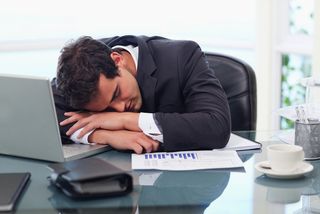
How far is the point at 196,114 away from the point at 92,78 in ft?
1.09

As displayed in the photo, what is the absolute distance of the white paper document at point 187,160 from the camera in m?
1.41

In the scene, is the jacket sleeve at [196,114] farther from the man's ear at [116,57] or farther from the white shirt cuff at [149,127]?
the man's ear at [116,57]

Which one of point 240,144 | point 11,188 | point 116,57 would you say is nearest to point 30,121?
point 11,188

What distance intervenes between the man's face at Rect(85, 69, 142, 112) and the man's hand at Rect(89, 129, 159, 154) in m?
0.09

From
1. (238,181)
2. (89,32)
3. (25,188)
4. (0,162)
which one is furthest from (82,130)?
(89,32)

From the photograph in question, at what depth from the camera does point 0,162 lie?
153 cm

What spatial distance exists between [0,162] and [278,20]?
2254mm

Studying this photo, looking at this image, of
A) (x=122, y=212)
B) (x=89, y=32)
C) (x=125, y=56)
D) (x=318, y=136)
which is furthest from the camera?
(x=89, y=32)

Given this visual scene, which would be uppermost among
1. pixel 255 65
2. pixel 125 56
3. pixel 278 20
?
pixel 125 56

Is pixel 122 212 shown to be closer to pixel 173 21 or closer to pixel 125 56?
pixel 125 56

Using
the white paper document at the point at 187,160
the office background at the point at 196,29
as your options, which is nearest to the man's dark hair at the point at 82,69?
the white paper document at the point at 187,160

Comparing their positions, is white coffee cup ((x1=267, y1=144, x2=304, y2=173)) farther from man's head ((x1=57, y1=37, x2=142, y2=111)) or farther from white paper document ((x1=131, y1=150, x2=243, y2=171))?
man's head ((x1=57, y1=37, x2=142, y2=111))

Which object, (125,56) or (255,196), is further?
(125,56)

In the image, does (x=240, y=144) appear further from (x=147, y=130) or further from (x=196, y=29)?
(x=196, y=29)
